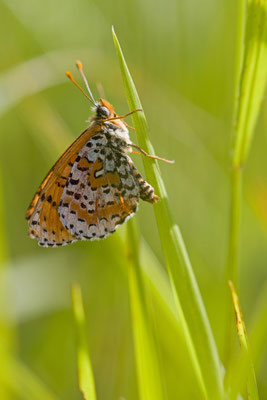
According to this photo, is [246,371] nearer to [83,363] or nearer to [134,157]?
[83,363]

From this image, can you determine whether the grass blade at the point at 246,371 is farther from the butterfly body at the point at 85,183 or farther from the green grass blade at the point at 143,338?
the butterfly body at the point at 85,183

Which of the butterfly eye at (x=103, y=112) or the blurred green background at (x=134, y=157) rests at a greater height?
the butterfly eye at (x=103, y=112)

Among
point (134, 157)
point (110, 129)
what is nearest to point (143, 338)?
point (110, 129)

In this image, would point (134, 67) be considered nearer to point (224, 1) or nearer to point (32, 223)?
point (224, 1)

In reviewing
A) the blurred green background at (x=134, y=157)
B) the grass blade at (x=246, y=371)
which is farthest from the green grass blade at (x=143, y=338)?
the blurred green background at (x=134, y=157)

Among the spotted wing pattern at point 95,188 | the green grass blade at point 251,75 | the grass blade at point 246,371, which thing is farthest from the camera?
the spotted wing pattern at point 95,188

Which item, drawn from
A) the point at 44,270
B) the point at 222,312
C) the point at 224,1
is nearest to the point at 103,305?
the point at 44,270
